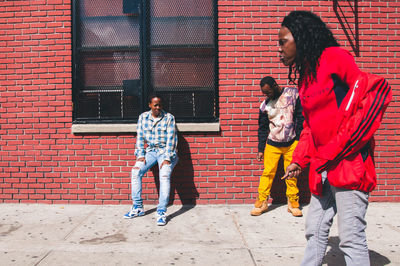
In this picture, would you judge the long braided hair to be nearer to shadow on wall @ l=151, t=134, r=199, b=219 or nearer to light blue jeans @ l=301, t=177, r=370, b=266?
light blue jeans @ l=301, t=177, r=370, b=266

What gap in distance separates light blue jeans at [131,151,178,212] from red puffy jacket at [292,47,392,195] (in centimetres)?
256

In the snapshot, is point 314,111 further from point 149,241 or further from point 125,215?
point 125,215

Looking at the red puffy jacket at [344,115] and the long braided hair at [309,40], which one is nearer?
the red puffy jacket at [344,115]

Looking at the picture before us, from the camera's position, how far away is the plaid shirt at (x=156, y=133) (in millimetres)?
4820

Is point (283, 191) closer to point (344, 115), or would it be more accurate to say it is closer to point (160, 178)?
point (160, 178)

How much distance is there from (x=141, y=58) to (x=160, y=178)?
193 cm

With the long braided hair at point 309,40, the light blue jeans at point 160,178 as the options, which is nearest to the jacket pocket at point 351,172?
the long braided hair at point 309,40

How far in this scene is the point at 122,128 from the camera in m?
5.22

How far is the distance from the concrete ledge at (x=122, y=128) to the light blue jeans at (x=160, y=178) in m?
0.55

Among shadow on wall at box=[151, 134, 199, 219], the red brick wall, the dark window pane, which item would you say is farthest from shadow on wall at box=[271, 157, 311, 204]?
the dark window pane

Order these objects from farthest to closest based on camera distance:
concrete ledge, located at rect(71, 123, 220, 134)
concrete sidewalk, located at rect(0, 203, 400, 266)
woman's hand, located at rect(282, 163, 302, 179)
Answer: concrete ledge, located at rect(71, 123, 220, 134), concrete sidewalk, located at rect(0, 203, 400, 266), woman's hand, located at rect(282, 163, 302, 179)

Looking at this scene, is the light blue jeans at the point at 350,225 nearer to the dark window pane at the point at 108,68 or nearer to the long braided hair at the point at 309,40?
the long braided hair at the point at 309,40

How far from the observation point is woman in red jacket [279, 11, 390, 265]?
2105mm

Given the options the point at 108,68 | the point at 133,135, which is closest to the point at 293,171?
the point at 133,135
